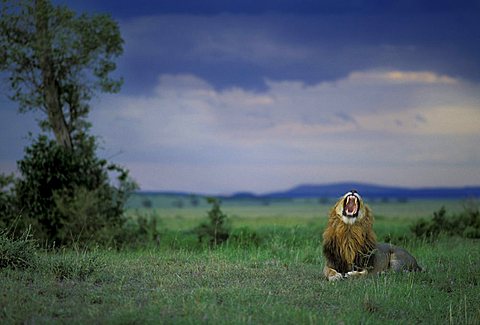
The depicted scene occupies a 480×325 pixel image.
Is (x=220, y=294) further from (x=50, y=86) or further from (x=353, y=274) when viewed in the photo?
(x=50, y=86)

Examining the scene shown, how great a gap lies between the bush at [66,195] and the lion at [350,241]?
32.5 ft

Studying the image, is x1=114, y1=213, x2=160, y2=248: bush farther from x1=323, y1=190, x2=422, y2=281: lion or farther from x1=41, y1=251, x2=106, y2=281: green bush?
x1=323, y1=190, x2=422, y2=281: lion

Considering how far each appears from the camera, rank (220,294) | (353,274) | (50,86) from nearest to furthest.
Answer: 1. (220,294)
2. (353,274)
3. (50,86)

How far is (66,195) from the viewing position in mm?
19953

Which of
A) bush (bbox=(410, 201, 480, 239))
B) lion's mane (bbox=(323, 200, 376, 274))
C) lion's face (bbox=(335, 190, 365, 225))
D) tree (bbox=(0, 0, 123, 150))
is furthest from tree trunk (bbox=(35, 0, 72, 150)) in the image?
lion's face (bbox=(335, 190, 365, 225))

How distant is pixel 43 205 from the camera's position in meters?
20.1

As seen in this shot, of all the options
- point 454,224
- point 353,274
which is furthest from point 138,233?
point 353,274

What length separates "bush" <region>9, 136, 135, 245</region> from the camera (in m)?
19.6

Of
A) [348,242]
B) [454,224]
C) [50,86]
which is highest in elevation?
[50,86]

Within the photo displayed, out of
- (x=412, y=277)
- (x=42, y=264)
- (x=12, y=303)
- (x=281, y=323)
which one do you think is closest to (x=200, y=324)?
(x=281, y=323)

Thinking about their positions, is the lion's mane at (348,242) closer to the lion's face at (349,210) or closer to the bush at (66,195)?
the lion's face at (349,210)

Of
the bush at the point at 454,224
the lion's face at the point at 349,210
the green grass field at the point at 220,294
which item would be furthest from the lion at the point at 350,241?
the bush at the point at 454,224

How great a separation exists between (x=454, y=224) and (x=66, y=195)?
44.5 feet

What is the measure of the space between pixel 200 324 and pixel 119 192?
14799 mm
